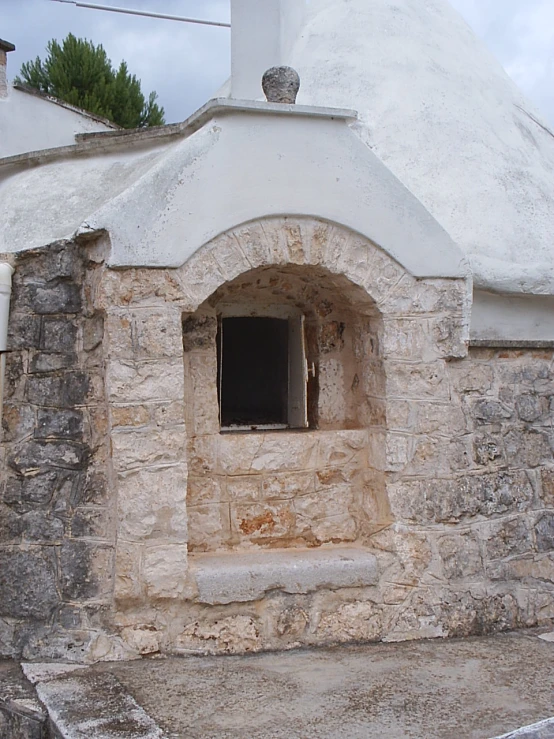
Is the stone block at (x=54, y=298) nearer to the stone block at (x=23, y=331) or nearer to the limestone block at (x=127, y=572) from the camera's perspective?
the stone block at (x=23, y=331)

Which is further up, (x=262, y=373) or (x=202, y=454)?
(x=262, y=373)

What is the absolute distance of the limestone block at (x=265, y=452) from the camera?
15.9ft

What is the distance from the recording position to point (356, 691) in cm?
395

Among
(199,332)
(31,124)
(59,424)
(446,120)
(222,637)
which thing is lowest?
(222,637)

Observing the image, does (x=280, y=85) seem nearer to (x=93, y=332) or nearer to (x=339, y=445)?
(x=93, y=332)

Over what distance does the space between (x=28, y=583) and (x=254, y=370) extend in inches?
92.0

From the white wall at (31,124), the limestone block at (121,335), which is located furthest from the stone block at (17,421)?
the white wall at (31,124)

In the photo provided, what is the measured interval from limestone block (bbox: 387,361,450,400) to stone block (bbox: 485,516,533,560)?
2.90 ft

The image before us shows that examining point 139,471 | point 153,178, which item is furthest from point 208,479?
point 153,178

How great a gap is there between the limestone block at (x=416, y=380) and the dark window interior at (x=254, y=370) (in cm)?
103

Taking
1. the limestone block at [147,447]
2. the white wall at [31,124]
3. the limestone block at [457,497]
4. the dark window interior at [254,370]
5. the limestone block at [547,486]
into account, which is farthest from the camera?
the white wall at [31,124]

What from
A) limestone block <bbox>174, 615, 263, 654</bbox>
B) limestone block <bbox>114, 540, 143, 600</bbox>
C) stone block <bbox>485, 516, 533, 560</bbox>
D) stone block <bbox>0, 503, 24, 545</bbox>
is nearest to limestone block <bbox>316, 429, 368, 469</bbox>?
stone block <bbox>485, 516, 533, 560</bbox>

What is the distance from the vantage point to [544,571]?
16.8ft

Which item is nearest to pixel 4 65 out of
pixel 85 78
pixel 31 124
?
pixel 31 124
